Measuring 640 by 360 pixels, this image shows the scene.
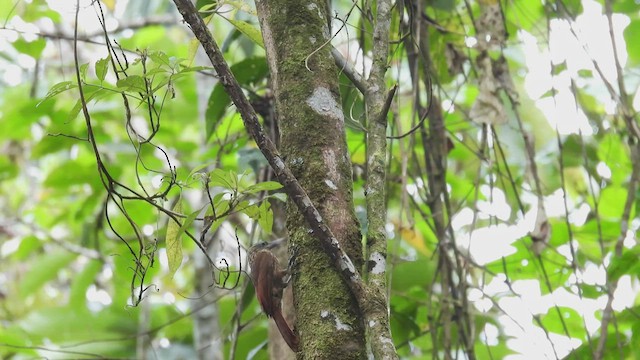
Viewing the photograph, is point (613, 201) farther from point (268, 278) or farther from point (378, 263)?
point (378, 263)

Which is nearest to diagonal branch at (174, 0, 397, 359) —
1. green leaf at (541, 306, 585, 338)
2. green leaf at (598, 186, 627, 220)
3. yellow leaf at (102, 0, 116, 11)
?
green leaf at (541, 306, 585, 338)

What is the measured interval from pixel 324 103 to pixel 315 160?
0.14m

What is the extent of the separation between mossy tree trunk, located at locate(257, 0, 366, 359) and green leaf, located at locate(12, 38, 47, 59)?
1.63m

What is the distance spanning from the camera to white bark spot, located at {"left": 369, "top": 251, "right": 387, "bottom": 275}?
1452 mm

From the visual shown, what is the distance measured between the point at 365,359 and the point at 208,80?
2.70 m

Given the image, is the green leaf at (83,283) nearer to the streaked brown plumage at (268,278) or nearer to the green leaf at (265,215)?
the streaked brown plumage at (268,278)

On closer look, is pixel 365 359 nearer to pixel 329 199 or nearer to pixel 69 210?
pixel 329 199

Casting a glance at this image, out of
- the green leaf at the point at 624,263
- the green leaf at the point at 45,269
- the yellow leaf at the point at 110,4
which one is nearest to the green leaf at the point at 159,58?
the green leaf at the point at 624,263

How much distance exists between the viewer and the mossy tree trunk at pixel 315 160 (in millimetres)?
1376

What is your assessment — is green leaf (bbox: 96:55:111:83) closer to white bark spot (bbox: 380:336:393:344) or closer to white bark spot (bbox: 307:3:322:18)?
white bark spot (bbox: 307:3:322:18)

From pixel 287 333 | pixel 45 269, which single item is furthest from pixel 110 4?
pixel 287 333

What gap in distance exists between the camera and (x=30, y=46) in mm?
→ 3035

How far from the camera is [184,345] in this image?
358cm

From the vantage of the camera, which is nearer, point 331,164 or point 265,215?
point 331,164
